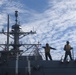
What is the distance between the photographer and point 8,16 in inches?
1298

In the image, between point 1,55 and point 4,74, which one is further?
point 1,55

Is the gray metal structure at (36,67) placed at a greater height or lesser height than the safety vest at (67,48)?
lesser

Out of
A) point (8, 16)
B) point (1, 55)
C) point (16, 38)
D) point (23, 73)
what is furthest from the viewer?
point (16, 38)

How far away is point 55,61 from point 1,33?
69.2 ft

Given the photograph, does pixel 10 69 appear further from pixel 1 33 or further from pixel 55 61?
pixel 1 33

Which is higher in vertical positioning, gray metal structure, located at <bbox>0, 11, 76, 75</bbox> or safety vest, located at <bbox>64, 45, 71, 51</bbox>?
safety vest, located at <bbox>64, 45, 71, 51</bbox>

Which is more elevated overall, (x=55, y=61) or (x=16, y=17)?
(x=16, y=17)

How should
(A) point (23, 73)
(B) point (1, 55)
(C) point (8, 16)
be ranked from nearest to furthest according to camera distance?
1. (A) point (23, 73)
2. (B) point (1, 55)
3. (C) point (8, 16)

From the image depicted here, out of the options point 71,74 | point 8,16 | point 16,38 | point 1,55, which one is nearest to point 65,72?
point 71,74

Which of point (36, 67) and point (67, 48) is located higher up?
point (67, 48)

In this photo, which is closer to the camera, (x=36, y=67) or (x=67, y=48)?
(x=36, y=67)

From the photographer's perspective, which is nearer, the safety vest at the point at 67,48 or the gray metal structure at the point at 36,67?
the gray metal structure at the point at 36,67

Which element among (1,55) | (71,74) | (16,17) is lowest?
(71,74)

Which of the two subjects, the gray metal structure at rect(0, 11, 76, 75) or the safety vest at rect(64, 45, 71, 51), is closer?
the gray metal structure at rect(0, 11, 76, 75)
